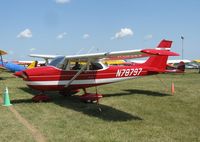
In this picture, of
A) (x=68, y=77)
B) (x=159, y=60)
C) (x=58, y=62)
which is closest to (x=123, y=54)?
(x=68, y=77)

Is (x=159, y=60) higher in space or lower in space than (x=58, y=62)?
lower

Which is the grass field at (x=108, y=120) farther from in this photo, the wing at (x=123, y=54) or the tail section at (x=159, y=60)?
the tail section at (x=159, y=60)

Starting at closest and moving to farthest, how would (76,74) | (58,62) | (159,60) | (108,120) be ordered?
(108,120)
(76,74)
(58,62)
(159,60)

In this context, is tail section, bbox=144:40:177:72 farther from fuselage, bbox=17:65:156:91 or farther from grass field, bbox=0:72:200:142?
grass field, bbox=0:72:200:142

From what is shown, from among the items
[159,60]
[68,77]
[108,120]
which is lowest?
[108,120]

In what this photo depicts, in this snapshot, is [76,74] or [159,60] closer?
[76,74]

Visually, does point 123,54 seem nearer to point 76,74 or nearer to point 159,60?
point 76,74

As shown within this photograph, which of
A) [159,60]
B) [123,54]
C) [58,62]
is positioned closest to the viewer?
[123,54]

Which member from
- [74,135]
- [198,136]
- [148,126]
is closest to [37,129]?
[74,135]

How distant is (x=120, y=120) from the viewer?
884cm

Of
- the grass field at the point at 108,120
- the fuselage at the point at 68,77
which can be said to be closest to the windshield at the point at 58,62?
the fuselage at the point at 68,77

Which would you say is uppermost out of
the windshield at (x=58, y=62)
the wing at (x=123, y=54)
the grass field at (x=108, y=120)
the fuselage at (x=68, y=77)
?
the wing at (x=123, y=54)

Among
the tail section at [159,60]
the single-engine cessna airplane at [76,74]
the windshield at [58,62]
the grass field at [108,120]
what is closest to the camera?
the grass field at [108,120]

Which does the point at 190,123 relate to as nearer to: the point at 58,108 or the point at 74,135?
the point at 74,135
